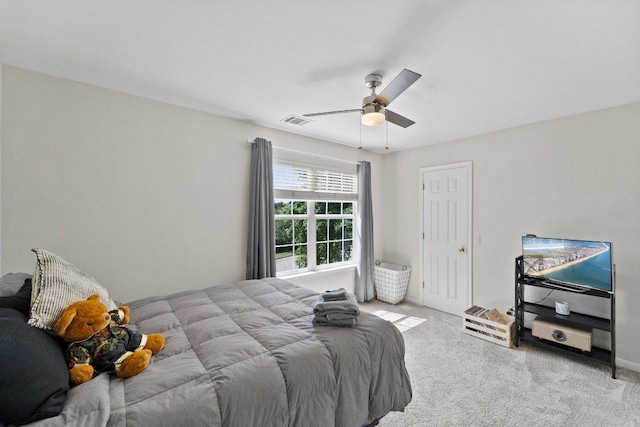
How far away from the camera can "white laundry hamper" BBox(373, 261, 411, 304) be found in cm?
413

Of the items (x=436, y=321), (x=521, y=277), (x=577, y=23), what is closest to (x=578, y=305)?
(x=521, y=277)

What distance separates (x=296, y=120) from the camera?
301 cm

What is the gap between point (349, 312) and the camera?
1.73 metres

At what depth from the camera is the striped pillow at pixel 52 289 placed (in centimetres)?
116

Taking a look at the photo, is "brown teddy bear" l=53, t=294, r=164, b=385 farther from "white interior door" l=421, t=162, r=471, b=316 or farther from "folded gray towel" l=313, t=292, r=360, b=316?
"white interior door" l=421, t=162, r=471, b=316

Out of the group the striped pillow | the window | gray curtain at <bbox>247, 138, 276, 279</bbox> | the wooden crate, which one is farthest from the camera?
the window

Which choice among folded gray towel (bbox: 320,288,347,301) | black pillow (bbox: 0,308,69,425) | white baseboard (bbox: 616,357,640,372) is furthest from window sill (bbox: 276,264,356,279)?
white baseboard (bbox: 616,357,640,372)

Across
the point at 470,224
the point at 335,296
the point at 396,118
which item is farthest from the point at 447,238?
the point at 335,296

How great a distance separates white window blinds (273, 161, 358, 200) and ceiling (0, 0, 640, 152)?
0.99 meters

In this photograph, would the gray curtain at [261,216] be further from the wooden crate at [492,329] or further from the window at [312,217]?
the wooden crate at [492,329]

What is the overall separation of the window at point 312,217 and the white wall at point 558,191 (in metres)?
1.38

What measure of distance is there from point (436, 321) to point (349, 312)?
7.80 feet

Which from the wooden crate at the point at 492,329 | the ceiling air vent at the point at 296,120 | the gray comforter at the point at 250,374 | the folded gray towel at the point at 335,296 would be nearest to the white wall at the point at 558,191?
the wooden crate at the point at 492,329

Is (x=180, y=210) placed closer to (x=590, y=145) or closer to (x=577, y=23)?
(x=577, y=23)
